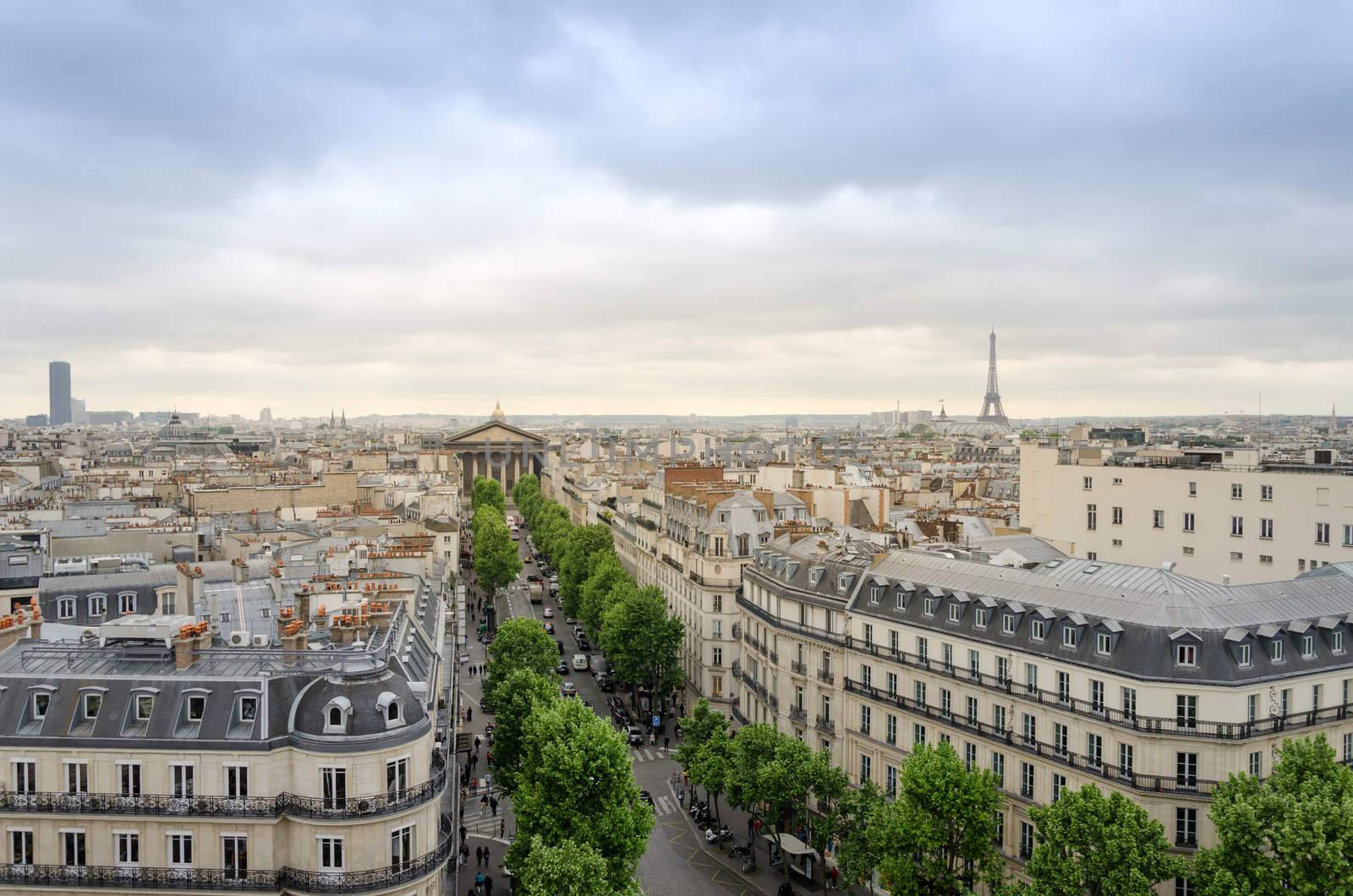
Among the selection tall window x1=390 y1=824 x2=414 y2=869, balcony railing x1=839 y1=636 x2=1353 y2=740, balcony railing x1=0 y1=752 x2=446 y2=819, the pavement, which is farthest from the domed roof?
balcony railing x1=839 y1=636 x2=1353 y2=740

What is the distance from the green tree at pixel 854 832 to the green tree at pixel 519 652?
19.5m

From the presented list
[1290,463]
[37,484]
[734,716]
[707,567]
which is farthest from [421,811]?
[37,484]

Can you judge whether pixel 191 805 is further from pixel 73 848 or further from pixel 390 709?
pixel 390 709

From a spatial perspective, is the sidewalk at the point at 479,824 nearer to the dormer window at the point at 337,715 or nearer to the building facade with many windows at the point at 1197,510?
the dormer window at the point at 337,715

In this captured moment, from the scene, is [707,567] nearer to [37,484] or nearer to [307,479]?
[307,479]

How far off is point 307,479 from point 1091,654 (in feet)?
329

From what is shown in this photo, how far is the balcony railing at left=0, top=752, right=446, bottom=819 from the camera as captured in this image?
29.8 meters

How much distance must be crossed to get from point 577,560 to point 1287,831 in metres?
70.2

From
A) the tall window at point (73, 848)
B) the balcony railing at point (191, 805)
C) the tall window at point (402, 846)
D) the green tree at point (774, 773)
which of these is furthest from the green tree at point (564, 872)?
the tall window at point (73, 848)

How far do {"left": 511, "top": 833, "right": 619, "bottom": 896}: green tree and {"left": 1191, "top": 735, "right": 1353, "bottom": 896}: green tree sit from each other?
18.5 metres

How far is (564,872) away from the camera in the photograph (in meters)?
32.6

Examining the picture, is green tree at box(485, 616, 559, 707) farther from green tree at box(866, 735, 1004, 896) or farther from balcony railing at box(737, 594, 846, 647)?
green tree at box(866, 735, 1004, 896)

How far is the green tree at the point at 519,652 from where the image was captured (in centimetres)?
5672

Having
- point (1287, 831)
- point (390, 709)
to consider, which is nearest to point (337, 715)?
point (390, 709)
